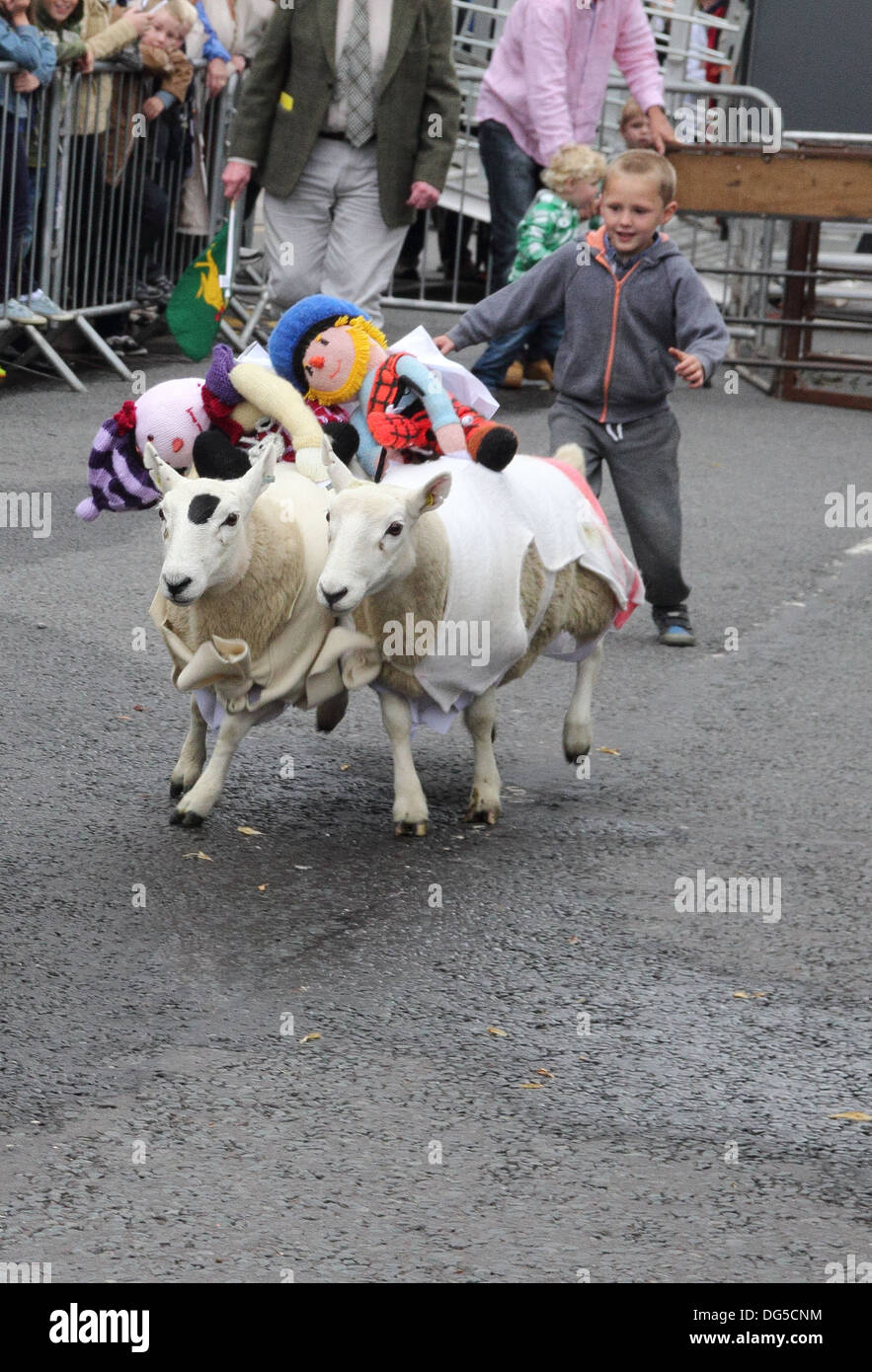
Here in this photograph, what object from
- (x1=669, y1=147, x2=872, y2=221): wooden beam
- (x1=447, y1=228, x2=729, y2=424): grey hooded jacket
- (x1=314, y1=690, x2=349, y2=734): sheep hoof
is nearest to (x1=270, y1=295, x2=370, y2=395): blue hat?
(x1=314, y1=690, x2=349, y2=734): sheep hoof

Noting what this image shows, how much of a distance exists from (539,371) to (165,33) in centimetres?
292

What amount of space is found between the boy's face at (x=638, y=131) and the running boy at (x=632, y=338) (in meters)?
3.74

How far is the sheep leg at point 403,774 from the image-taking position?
5.14m

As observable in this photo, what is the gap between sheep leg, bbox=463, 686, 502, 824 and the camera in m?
5.30

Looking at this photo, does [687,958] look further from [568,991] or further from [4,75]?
[4,75]

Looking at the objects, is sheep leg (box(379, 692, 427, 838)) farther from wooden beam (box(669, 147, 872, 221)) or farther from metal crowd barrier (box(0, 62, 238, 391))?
wooden beam (box(669, 147, 872, 221))

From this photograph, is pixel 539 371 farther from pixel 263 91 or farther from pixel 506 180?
pixel 263 91

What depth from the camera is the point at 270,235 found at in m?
9.53

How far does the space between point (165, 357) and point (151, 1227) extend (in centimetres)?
896

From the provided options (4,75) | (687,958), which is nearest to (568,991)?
(687,958)

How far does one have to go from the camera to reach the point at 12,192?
970cm

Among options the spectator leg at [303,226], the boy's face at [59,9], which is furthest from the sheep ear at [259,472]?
the boy's face at [59,9]

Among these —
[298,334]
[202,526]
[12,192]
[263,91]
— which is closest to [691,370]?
[298,334]

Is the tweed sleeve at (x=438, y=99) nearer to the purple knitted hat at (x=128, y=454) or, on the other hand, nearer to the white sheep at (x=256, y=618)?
the purple knitted hat at (x=128, y=454)
